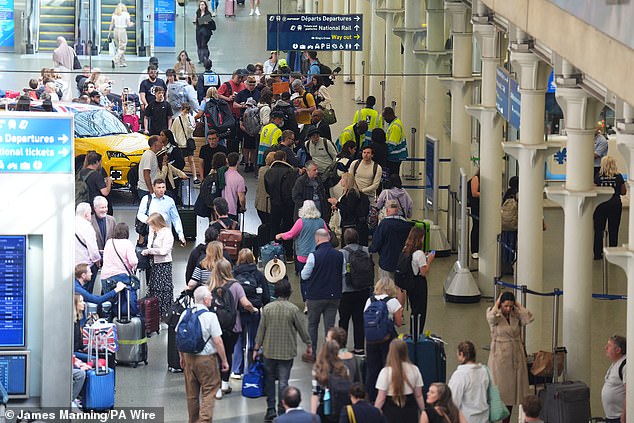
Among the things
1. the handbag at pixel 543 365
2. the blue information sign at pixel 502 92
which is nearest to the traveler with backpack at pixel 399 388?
the handbag at pixel 543 365

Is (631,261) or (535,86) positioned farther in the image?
(535,86)

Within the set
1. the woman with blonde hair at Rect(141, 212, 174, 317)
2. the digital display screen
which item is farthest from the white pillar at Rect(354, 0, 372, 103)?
the digital display screen

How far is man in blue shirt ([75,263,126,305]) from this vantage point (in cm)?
1755

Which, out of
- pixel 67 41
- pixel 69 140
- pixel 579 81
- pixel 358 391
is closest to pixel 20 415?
pixel 69 140

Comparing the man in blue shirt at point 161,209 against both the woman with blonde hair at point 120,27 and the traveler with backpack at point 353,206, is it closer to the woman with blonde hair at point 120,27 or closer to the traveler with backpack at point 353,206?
the traveler with backpack at point 353,206

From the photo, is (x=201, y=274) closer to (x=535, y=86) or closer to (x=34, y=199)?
(x=34, y=199)

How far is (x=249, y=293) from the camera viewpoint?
17.1 meters

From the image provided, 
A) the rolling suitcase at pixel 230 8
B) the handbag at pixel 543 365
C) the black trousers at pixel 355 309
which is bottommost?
the handbag at pixel 543 365

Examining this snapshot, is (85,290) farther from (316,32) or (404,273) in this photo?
(316,32)

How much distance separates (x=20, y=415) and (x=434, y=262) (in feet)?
30.3

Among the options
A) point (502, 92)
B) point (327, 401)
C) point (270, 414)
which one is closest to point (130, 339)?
point (270, 414)

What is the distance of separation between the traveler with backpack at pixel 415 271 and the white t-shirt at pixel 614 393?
329 centimetres

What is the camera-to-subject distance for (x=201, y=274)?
17688 millimetres

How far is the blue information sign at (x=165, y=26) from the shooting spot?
30.1 metres
